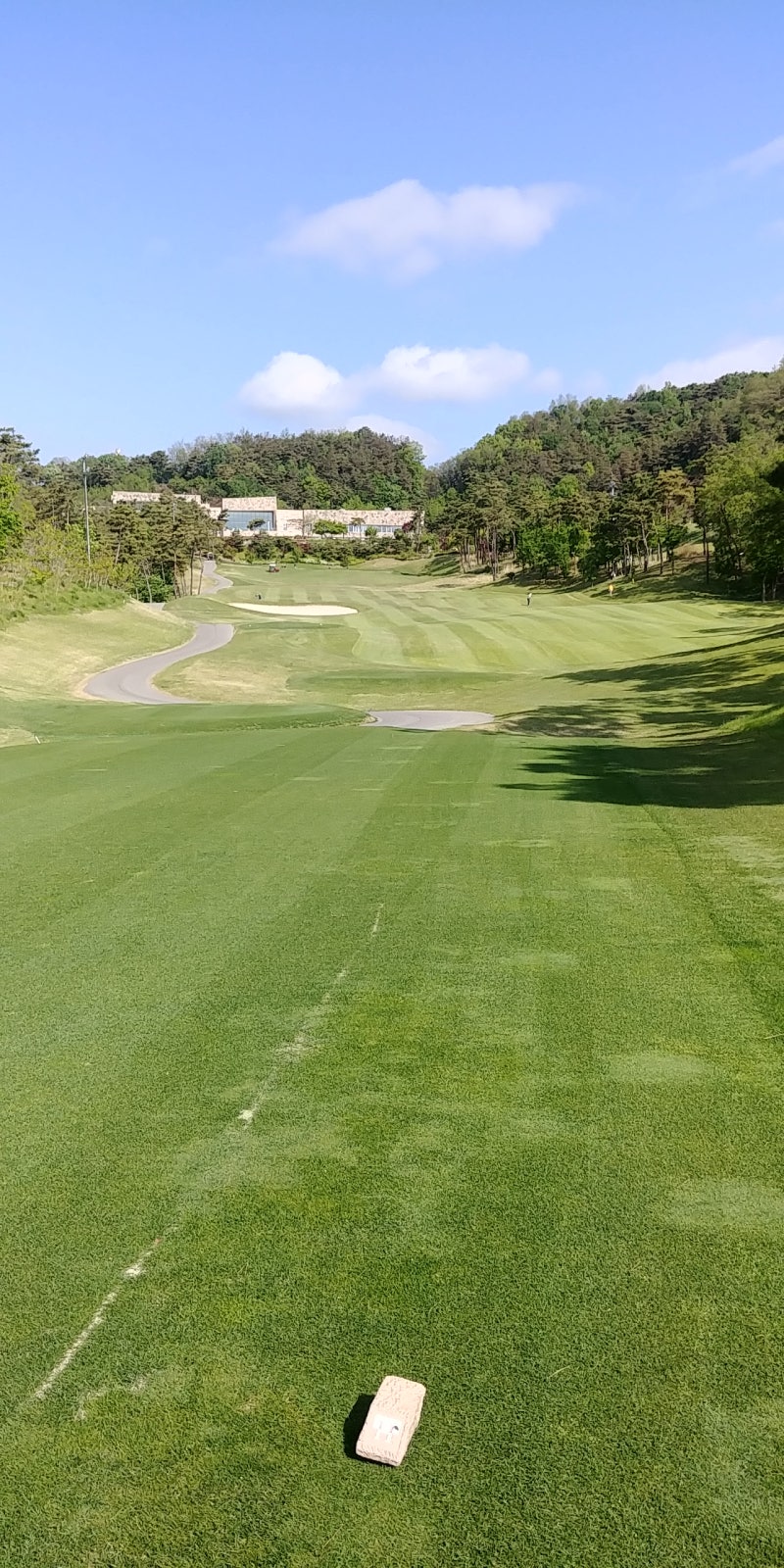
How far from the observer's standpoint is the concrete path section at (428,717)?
31.6m

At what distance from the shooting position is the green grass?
3.13 meters

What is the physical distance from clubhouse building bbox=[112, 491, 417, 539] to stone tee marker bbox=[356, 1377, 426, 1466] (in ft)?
556

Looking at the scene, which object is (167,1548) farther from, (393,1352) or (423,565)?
(423,565)

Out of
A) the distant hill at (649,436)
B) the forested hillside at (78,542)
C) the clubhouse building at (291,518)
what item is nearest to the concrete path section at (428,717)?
the forested hillside at (78,542)

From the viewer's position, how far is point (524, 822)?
14531mm

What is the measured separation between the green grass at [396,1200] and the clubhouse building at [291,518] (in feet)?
536

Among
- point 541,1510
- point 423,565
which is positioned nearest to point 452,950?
point 541,1510

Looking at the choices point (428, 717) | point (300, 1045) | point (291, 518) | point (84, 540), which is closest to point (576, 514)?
point (84, 540)

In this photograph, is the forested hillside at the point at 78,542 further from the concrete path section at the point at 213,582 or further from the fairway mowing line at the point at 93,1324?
the fairway mowing line at the point at 93,1324

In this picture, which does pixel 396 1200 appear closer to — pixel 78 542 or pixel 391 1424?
pixel 391 1424

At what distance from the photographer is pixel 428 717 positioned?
33.8m

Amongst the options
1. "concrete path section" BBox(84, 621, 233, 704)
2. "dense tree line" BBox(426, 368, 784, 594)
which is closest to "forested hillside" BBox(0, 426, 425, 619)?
"concrete path section" BBox(84, 621, 233, 704)

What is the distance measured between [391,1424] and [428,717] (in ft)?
101

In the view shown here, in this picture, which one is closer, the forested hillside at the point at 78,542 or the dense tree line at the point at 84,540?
the forested hillside at the point at 78,542
